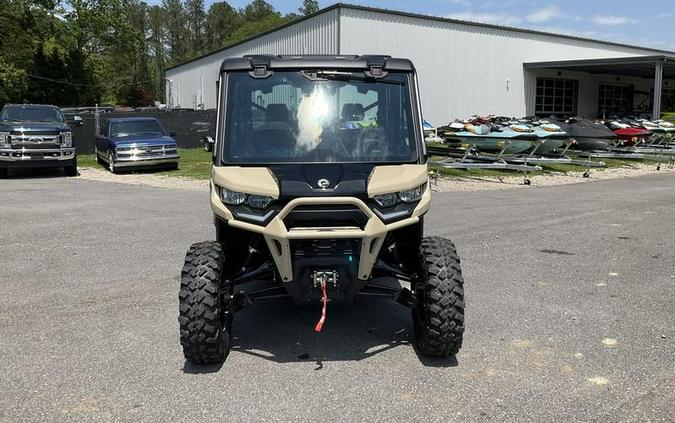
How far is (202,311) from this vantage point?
4199mm

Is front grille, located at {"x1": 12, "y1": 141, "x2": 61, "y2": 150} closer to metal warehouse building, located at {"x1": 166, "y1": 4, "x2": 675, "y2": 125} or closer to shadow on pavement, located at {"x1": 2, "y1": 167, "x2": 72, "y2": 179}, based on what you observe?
shadow on pavement, located at {"x1": 2, "y1": 167, "x2": 72, "y2": 179}

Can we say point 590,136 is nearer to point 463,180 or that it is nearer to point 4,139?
point 463,180

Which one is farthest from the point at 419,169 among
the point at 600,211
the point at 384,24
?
the point at 384,24

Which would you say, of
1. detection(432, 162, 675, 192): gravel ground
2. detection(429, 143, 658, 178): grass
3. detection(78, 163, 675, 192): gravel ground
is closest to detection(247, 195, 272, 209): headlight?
detection(432, 162, 675, 192): gravel ground

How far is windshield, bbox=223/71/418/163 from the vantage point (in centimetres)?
467

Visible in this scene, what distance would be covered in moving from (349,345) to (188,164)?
55.8 feet

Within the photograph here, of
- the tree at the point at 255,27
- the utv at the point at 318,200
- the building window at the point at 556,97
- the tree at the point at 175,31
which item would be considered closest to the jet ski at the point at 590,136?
the building window at the point at 556,97

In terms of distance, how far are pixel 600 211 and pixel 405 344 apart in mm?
8103

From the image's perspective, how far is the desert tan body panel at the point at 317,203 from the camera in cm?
412

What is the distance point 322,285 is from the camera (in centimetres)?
430

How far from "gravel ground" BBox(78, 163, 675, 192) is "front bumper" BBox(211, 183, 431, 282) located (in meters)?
10.3

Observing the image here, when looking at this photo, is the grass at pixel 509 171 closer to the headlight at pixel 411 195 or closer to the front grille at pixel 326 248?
the headlight at pixel 411 195

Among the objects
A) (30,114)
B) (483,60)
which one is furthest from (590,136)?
(30,114)

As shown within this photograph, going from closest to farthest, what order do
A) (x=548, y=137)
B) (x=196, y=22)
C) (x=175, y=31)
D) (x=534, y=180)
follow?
(x=534, y=180) < (x=548, y=137) < (x=175, y=31) < (x=196, y=22)
